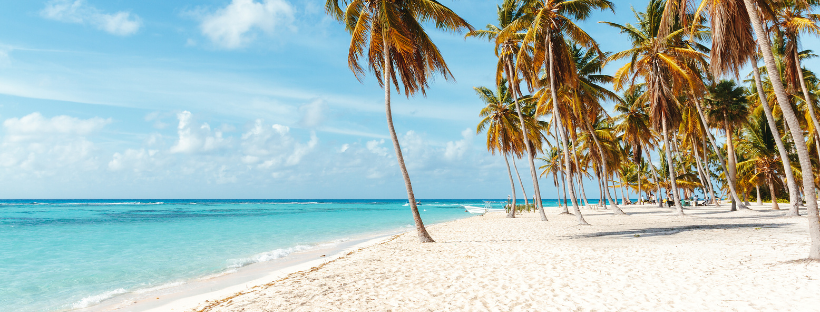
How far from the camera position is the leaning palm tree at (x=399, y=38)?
10453 mm

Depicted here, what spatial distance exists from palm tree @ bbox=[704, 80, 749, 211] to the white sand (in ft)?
50.6

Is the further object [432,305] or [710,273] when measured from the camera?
[710,273]

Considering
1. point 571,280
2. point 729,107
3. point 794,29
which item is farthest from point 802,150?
point 729,107

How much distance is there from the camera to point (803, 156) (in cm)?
612

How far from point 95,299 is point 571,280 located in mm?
8541

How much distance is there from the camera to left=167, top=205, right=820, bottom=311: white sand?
4.71 meters

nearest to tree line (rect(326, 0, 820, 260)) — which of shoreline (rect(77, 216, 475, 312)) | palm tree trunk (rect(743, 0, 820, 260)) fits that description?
palm tree trunk (rect(743, 0, 820, 260))

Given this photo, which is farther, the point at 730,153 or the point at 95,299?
the point at 730,153

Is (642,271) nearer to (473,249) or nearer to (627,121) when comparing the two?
(473,249)

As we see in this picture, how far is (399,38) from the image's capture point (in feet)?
33.4

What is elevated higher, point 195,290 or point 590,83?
point 590,83

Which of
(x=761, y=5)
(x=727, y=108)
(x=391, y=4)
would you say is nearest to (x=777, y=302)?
(x=761, y=5)

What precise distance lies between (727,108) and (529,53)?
13.7 m

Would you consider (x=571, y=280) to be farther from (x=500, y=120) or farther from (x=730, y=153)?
(x=730, y=153)
